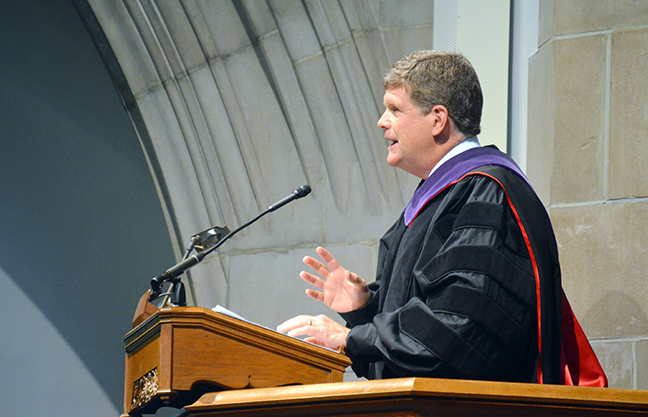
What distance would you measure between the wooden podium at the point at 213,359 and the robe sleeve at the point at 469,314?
150mm

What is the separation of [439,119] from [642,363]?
1.26 metres

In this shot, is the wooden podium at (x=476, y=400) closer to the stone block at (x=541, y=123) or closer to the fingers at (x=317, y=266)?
the fingers at (x=317, y=266)

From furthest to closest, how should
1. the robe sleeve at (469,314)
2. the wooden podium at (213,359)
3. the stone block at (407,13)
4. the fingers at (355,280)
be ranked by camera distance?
the stone block at (407,13) < the fingers at (355,280) < the robe sleeve at (469,314) < the wooden podium at (213,359)

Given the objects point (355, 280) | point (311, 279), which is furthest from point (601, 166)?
point (311, 279)

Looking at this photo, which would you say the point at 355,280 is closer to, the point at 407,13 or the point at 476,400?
the point at 476,400

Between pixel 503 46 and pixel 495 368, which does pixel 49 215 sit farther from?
pixel 495 368

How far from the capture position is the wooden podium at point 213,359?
1877 millimetres

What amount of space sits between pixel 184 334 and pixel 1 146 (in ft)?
10.1

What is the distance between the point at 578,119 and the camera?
10.6 ft

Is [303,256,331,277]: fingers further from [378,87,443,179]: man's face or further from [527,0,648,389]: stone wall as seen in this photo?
[527,0,648,389]: stone wall

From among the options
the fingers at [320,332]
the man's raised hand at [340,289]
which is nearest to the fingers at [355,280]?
the man's raised hand at [340,289]

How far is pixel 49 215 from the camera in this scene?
4.62 meters

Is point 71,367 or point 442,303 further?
point 71,367

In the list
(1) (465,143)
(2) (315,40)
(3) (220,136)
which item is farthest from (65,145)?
(1) (465,143)
